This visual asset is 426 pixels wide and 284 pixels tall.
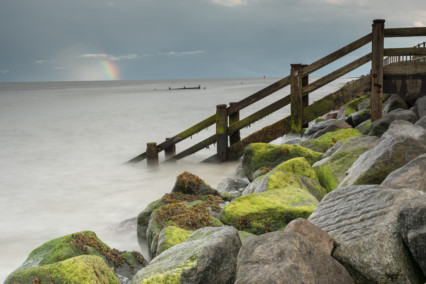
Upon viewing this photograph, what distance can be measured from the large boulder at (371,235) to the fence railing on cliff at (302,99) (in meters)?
5.40

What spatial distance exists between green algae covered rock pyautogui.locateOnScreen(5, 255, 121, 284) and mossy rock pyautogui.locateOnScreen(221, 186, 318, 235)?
180 cm

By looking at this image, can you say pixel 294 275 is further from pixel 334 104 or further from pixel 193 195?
pixel 334 104

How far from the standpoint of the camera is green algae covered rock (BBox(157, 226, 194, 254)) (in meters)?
4.40

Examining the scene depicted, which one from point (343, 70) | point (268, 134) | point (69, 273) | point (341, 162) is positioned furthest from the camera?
point (268, 134)

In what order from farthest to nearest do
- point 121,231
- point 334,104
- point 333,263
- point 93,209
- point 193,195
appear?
point 334,104 < point 93,209 < point 121,231 < point 193,195 < point 333,263

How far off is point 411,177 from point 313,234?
1.36 metres

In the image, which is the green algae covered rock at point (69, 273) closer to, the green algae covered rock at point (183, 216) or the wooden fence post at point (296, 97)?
the green algae covered rock at point (183, 216)

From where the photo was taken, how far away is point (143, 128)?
26.0m

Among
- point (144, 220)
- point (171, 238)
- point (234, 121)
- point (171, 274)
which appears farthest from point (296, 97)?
point (171, 274)

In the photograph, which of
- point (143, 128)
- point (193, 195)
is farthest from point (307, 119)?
point (143, 128)

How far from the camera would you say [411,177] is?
4.14 meters

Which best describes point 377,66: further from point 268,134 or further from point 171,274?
point 171,274

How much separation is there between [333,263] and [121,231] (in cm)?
477

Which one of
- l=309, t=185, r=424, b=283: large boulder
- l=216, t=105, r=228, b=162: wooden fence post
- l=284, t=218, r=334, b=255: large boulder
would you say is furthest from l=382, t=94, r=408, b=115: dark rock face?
l=284, t=218, r=334, b=255: large boulder
